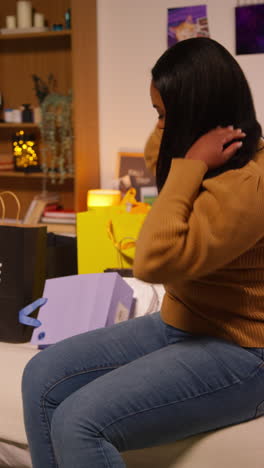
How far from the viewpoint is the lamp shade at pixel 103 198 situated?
3051mm

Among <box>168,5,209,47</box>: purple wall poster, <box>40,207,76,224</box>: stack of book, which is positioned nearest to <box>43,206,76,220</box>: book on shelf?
<box>40,207,76,224</box>: stack of book

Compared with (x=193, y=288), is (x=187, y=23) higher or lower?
higher

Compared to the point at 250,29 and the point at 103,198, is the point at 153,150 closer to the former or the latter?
the point at 103,198

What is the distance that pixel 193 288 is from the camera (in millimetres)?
1240

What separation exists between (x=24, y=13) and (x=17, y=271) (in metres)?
1.95

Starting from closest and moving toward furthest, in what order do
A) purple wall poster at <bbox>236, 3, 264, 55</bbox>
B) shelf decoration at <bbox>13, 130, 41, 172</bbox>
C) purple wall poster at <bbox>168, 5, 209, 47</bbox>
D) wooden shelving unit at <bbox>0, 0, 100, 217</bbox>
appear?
purple wall poster at <bbox>236, 3, 264, 55</bbox>, purple wall poster at <bbox>168, 5, 209, 47</bbox>, wooden shelving unit at <bbox>0, 0, 100, 217</bbox>, shelf decoration at <bbox>13, 130, 41, 172</bbox>

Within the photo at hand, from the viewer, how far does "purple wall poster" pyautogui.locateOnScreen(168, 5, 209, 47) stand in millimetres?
3031

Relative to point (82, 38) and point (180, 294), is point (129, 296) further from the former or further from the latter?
point (82, 38)

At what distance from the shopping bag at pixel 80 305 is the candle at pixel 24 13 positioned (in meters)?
1.98

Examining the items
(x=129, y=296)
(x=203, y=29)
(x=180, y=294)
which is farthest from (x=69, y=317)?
(x=203, y=29)

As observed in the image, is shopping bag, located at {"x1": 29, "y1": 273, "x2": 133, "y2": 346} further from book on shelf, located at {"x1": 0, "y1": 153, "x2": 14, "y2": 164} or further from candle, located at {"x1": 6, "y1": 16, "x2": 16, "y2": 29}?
candle, located at {"x1": 6, "y1": 16, "x2": 16, "y2": 29}

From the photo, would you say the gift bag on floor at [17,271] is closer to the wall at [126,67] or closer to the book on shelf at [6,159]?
the wall at [126,67]

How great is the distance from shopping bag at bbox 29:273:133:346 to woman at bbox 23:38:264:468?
1.64 feet

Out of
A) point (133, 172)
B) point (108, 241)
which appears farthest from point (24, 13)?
point (108, 241)
